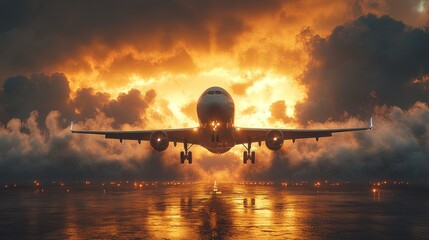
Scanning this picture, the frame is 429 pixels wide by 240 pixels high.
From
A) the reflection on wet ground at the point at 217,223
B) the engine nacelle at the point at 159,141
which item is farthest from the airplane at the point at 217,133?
the reflection on wet ground at the point at 217,223

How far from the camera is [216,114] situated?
43.8 meters

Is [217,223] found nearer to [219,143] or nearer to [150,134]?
[219,143]

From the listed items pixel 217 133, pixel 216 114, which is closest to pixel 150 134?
pixel 217 133

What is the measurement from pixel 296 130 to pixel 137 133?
58.4ft

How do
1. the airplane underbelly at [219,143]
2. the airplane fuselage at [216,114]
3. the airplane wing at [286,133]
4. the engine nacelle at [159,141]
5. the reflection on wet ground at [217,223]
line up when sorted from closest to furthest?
the reflection on wet ground at [217,223] < the airplane fuselage at [216,114] < the airplane underbelly at [219,143] < the engine nacelle at [159,141] < the airplane wing at [286,133]

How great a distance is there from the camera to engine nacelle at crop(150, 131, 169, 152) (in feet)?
160

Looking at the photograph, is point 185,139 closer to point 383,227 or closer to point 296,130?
point 296,130

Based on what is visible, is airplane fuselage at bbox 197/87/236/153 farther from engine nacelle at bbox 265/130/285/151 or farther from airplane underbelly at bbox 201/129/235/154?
engine nacelle at bbox 265/130/285/151

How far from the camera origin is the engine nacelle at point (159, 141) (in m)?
48.9

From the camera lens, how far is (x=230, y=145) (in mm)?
55562

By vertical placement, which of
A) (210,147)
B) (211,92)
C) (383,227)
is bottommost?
(383,227)

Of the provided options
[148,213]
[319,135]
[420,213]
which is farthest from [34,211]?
[319,135]

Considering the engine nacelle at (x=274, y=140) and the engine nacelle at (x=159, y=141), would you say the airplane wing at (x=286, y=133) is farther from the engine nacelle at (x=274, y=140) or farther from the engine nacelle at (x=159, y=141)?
the engine nacelle at (x=159, y=141)

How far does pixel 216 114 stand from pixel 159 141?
26.7 ft
